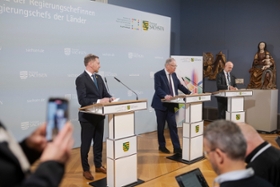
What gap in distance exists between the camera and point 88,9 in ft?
16.0

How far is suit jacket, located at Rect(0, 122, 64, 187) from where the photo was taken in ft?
2.53

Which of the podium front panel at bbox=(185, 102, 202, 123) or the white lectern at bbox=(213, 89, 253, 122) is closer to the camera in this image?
the podium front panel at bbox=(185, 102, 202, 123)

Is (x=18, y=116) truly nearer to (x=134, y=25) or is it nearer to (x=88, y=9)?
(x=88, y=9)

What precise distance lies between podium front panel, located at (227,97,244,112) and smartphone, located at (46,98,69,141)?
14.5 feet

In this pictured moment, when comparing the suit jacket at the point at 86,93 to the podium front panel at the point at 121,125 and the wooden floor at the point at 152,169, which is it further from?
the wooden floor at the point at 152,169

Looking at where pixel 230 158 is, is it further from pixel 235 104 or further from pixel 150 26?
pixel 150 26

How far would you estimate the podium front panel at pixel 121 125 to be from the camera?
3.12 metres

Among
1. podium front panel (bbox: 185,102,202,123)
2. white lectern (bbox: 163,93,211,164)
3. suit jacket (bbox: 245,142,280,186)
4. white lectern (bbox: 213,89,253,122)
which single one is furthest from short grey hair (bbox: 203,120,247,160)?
white lectern (bbox: 213,89,253,122)

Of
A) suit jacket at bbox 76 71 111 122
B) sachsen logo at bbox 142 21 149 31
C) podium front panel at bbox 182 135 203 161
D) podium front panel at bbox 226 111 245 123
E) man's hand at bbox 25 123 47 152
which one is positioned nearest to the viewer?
man's hand at bbox 25 123 47 152

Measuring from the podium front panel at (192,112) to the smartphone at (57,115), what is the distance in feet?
11.1

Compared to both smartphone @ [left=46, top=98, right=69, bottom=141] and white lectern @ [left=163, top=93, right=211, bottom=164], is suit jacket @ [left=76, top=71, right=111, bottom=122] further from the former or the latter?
smartphone @ [left=46, top=98, right=69, bottom=141]

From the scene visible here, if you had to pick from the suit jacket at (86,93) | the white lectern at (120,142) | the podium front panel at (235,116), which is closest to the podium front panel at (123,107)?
the white lectern at (120,142)

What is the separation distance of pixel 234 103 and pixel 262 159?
341 centimetres

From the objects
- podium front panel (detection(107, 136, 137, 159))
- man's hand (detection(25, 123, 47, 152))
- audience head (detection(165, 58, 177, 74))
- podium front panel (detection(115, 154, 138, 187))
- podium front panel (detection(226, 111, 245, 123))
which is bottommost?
podium front panel (detection(115, 154, 138, 187))
